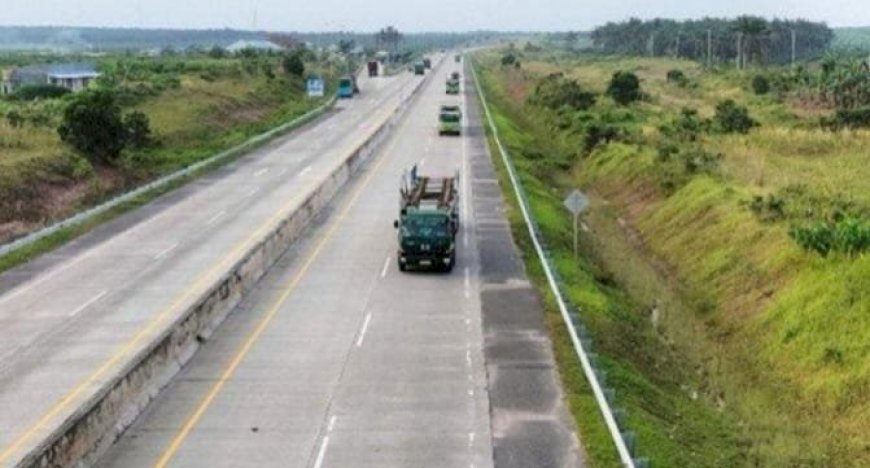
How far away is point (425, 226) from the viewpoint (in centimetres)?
4038

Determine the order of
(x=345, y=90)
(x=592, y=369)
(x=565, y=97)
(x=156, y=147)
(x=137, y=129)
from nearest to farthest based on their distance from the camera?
(x=592, y=369) < (x=137, y=129) < (x=156, y=147) < (x=565, y=97) < (x=345, y=90)

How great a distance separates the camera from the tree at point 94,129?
6681 cm

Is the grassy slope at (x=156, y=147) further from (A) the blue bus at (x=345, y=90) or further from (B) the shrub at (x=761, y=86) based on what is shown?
(B) the shrub at (x=761, y=86)

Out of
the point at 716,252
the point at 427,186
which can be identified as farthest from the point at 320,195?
the point at 716,252

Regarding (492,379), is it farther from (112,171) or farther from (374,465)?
(112,171)

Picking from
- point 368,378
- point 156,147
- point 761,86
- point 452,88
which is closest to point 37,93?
point 156,147

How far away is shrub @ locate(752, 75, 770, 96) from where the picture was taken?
119250 mm

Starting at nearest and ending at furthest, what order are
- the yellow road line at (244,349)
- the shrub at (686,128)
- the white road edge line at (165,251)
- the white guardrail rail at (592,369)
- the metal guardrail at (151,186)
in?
the white guardrail rail at (592,369), the yellow road line at (244,349), the white road edge line at (165,251), the metal guardrail at (151,186), the shrub at (686,128)

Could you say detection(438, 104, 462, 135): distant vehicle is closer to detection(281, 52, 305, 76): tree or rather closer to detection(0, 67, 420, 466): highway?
detection(0, 67, 420, 466): highway

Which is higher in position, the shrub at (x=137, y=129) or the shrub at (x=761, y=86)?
the shrub at (x=761, y=86)

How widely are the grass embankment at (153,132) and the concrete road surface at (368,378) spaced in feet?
46.0

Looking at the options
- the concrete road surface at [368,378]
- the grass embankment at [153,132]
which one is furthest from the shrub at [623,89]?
the concrete road surface at [368,378]

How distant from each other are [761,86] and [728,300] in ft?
281

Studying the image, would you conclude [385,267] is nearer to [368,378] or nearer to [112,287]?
[112,287]
